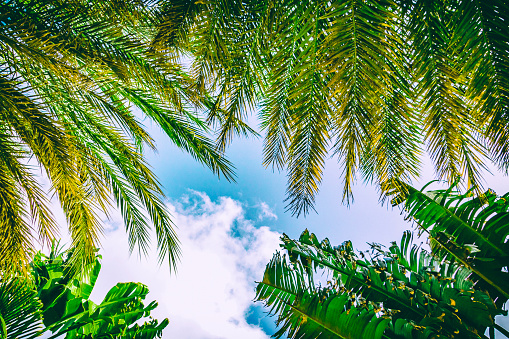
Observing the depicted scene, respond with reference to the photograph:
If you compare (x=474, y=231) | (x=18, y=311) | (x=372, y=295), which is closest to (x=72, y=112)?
(x=18, y=311)

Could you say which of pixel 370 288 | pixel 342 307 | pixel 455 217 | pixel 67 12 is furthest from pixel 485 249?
pixel 67 12

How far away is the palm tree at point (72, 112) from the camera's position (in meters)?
2.18

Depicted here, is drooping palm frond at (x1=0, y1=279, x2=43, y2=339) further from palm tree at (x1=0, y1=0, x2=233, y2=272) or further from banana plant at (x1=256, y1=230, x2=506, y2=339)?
banana plant at (x1=256, y1=230, x2=506, y2=339)

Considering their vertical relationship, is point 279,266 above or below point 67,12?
below

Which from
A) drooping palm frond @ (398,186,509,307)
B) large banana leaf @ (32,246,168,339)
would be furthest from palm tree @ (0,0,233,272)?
drooping palm frond @ (398,186,509,307)

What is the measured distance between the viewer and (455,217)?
334 cm

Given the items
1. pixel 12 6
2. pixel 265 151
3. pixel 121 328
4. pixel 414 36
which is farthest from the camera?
pixel 121 328

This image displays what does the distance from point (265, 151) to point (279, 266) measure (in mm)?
1426

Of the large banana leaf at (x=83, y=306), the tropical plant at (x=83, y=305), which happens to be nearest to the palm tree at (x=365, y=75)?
the tropical plant at (x=83, y=305)

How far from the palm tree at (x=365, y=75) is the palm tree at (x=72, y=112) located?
0.42 m

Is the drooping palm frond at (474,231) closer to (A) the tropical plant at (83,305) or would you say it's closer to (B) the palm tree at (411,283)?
(B) the palm tree at (411,283)

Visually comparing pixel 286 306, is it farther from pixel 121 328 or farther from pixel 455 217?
pixel 121 328

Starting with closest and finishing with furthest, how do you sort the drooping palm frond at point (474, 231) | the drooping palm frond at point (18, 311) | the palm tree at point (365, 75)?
the palm tree at point (365, 75)
the drooping palm frond at point (18, 311)
the drooping palm frond at point (474, 231)

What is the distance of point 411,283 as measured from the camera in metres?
3.29
